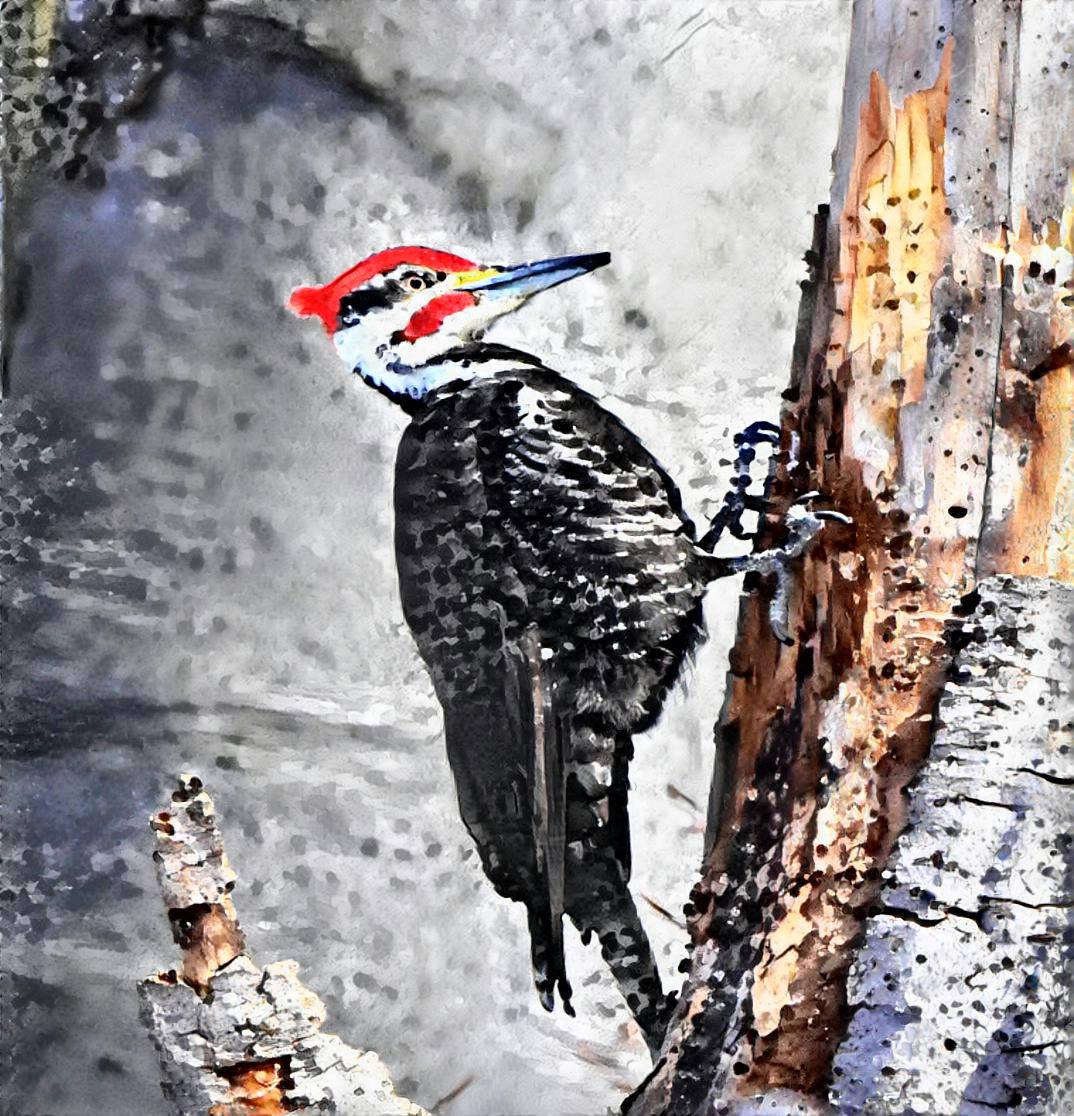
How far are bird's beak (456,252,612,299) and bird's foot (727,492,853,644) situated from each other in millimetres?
360

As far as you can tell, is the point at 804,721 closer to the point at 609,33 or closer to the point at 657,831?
the point at 657,831

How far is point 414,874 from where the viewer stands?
1703mm

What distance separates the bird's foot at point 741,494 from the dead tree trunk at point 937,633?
6 centimetres

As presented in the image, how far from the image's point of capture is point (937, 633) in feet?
5.19

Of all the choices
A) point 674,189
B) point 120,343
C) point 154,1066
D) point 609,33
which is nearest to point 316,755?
point 154,1066

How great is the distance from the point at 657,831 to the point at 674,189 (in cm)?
72

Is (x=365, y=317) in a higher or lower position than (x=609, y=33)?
lower

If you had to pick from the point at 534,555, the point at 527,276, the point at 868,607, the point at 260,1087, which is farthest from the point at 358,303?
the point at 260,1087

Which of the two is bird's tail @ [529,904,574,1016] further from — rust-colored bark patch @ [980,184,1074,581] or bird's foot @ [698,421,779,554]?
rust-colored bark patch @ [980,184,1074,581]

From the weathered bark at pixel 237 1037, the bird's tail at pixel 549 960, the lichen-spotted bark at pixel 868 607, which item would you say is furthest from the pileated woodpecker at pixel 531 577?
the weathered bark at pixel 237 1037

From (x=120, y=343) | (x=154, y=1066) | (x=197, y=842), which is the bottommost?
(x=154, y=1066)

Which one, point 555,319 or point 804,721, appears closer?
point 804,721

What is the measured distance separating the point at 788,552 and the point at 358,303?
575mm

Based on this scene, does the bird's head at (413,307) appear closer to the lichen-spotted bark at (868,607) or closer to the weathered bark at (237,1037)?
the lichen-spotted bark at (868,607)
